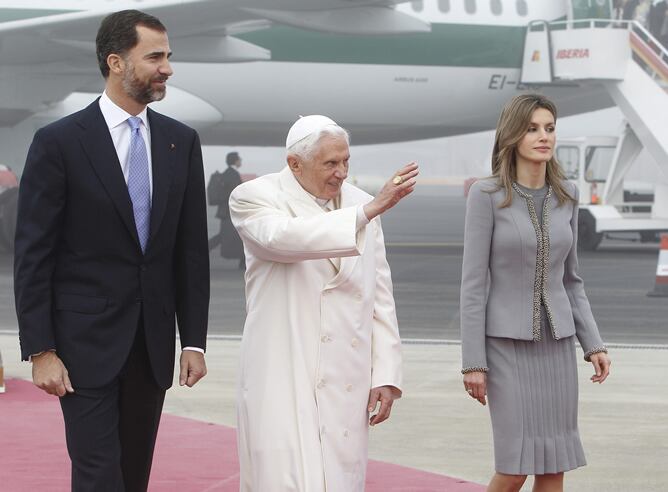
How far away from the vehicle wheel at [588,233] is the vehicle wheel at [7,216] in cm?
857

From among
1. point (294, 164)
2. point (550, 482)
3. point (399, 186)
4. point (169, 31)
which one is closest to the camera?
point (399, 186)

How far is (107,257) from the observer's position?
366 cm

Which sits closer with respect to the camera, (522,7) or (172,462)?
(172,462)

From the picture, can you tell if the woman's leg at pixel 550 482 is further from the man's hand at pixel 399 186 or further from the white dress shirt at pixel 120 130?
the white dress shirt at pixel 120 130

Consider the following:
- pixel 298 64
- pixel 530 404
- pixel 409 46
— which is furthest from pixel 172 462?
pixel 409 46

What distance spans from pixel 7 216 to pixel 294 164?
53.5 ft

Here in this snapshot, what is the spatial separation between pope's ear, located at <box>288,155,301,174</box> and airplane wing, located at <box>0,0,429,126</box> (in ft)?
46.4

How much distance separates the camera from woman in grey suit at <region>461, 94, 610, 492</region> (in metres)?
4.09

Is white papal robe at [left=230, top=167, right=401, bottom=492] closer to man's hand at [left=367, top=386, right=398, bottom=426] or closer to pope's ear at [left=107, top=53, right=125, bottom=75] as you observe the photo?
→ man's hand at [left=367, top=386, right=398, bottom=426]

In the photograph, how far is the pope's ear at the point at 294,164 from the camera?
3.62m

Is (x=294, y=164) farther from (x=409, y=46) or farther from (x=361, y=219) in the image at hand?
(x=409, y=46)

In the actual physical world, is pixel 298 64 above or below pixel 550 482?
below

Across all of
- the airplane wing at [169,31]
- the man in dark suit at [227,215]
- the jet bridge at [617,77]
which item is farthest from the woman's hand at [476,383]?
the jet bridge at [617,77]

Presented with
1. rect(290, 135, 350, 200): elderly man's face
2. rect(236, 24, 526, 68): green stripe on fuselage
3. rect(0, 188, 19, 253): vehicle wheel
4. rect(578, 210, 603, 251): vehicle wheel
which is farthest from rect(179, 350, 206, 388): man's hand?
rect(578, 210, 603, 251): vehicle wheel
